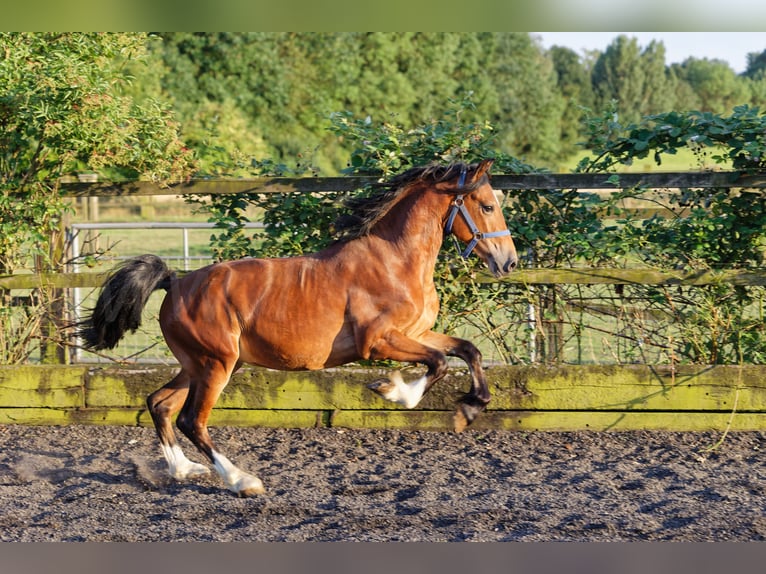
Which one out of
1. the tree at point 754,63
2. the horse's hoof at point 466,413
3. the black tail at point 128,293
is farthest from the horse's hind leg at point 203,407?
the tree at point 754,63

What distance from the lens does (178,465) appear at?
543cm

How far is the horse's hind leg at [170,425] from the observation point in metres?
5.44

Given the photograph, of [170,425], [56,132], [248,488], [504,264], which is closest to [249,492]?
[248,488]

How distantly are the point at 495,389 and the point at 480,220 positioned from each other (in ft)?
4.94

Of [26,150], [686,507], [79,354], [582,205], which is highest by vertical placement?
[26,150]

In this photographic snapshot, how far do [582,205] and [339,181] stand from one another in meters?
1.74

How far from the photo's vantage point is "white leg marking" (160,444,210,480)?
5.43 meters

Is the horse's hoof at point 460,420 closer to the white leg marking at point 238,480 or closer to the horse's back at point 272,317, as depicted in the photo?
the horse's back at point 272,317

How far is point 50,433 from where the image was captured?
21.2 feet

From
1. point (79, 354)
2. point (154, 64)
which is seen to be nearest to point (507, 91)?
point (154, 64)

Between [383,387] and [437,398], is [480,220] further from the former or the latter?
[437,398]

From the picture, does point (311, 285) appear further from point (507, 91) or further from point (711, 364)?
point (507, 91)

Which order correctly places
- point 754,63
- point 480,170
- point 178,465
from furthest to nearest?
point 754,63 < point 178,465 < point 480,170

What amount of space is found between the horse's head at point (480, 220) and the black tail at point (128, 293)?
1778mm
